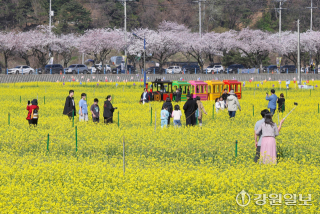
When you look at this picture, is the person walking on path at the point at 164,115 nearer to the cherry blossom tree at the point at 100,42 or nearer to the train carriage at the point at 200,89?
the train carriage at the point at 200,89

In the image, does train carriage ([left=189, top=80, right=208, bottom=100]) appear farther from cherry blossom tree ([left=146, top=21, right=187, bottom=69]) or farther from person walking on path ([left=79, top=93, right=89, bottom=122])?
cherry blossom tree ([left=146, top=21, right=187, bottom=69])

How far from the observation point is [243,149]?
14.9 metres

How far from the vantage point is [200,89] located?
38969mm

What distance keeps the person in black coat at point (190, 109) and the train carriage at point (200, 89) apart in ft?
61.3

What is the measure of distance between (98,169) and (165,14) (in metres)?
96.6

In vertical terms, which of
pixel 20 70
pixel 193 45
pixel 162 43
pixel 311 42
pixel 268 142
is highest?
pixel 311 42

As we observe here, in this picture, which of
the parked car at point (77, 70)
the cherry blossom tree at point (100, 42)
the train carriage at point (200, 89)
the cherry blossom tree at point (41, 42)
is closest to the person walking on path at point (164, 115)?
the train carriage at point (200, 89)

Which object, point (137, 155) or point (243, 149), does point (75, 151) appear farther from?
point (243, 149)

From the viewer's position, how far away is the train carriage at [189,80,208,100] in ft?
126

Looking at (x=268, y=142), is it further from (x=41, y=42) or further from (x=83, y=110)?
(x=41, y=42)

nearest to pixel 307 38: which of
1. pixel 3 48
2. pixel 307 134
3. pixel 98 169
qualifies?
pixel 3 48

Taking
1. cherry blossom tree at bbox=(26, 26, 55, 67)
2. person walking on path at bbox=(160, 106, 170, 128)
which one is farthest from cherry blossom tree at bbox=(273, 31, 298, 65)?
person walking on path at bbox=(160, 106, 170, 128)

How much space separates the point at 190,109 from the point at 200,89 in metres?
19.8

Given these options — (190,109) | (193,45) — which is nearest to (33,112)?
(190,109)
